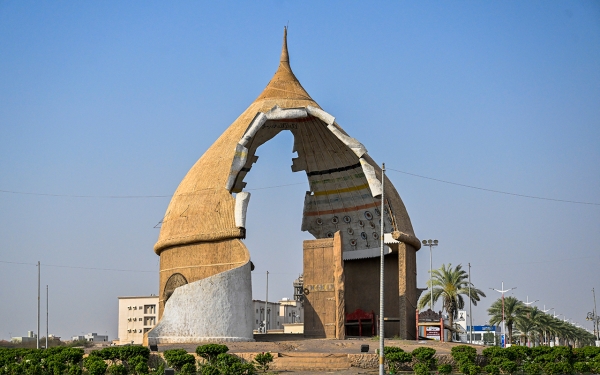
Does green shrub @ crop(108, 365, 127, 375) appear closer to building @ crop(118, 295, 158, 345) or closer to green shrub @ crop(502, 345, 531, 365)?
green shrub @ crop(502, 345, 531, 365)

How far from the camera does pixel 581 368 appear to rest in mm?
26375

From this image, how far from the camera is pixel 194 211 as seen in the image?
3259 cm

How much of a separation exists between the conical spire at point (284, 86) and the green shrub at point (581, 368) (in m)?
16.6

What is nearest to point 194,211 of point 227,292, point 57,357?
point 227,292

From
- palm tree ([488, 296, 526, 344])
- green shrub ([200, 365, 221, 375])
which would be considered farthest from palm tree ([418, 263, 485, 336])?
green shrub ([200, 365, 221, 375])

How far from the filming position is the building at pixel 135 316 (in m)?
68.7

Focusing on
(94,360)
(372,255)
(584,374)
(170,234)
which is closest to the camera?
(94,360)

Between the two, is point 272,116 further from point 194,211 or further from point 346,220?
point 346,220

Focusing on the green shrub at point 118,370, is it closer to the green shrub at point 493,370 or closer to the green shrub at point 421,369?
the green shrub at point 421,369

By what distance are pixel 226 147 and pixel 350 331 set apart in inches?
472

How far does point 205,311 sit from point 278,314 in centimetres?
4242

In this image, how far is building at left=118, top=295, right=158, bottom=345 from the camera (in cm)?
6869

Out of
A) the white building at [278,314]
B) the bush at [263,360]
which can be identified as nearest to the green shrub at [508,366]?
the bush at [263,360]

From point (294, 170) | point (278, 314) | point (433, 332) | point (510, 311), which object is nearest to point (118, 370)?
point (433, 332)
